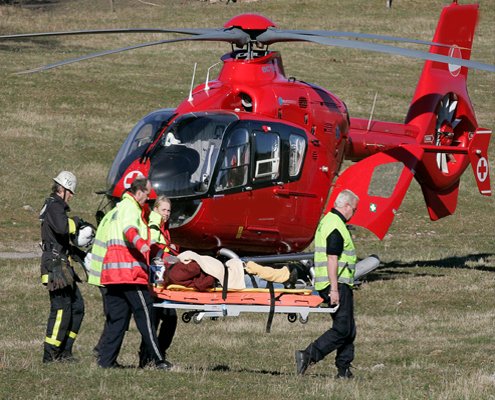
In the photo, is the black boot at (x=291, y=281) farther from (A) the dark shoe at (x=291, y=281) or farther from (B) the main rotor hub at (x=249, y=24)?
(B) the main rotor hub at (x=249, y=24)

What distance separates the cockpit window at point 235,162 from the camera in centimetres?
1606

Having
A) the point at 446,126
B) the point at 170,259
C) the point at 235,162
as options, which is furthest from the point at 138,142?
the point at 446,126

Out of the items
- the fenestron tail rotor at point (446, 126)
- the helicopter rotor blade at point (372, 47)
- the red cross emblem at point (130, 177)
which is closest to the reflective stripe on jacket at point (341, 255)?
the helicopter rotor blade at point (372, 47)

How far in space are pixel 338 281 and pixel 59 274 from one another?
3.08 metres

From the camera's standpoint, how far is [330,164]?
1816cm

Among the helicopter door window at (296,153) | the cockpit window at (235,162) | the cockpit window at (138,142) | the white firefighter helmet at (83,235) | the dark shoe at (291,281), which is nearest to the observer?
the white firefighter helmet at (83,235)

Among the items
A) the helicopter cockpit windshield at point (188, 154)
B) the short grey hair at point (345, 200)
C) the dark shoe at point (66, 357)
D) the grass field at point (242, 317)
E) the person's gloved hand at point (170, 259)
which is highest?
the short grey hair at point (345, 200)

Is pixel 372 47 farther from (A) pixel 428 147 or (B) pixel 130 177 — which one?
(A) pixel 428 147

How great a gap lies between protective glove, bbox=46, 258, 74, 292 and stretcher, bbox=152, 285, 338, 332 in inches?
38.0

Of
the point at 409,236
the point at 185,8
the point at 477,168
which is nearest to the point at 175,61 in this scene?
the point at 185,8

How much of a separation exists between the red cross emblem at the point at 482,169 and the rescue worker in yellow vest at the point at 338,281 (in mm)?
10474

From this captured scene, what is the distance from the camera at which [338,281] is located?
37.4 feet

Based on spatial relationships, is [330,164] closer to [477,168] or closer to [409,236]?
[477,168]

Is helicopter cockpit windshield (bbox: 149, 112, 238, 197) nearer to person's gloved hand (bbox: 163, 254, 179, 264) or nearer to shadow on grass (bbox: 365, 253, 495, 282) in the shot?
person's gloved hand (bbox: 163, 254, 179, 264)
